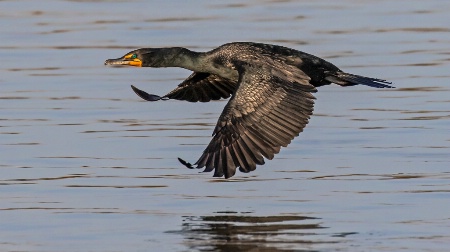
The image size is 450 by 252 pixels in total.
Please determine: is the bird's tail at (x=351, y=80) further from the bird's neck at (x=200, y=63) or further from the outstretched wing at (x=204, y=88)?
the outstretched wing at (x=204, y=88)

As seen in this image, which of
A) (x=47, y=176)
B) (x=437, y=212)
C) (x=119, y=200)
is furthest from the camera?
(x=47, y=176)

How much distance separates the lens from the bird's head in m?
11.8

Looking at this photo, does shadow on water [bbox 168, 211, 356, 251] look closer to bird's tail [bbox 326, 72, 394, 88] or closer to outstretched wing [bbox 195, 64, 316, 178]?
outstretched wing [bbox 195, 64, 316, 178]

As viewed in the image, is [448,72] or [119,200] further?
[448,72]

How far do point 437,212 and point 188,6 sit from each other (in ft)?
38.1

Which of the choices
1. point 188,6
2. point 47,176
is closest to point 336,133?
point 47,176

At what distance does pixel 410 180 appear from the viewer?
35.3 ft

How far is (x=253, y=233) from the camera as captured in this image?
931 centimetres

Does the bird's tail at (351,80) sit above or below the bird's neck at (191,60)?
below

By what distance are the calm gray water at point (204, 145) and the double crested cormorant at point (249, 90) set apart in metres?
0.40

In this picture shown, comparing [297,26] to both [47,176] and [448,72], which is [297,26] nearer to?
[448,72]

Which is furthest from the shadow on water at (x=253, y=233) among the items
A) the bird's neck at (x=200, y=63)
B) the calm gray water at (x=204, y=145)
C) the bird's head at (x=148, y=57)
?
the bird's head at (x=148, y=57)

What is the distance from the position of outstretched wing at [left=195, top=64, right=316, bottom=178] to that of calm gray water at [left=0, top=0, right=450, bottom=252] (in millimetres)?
359

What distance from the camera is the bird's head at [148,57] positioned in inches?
465
